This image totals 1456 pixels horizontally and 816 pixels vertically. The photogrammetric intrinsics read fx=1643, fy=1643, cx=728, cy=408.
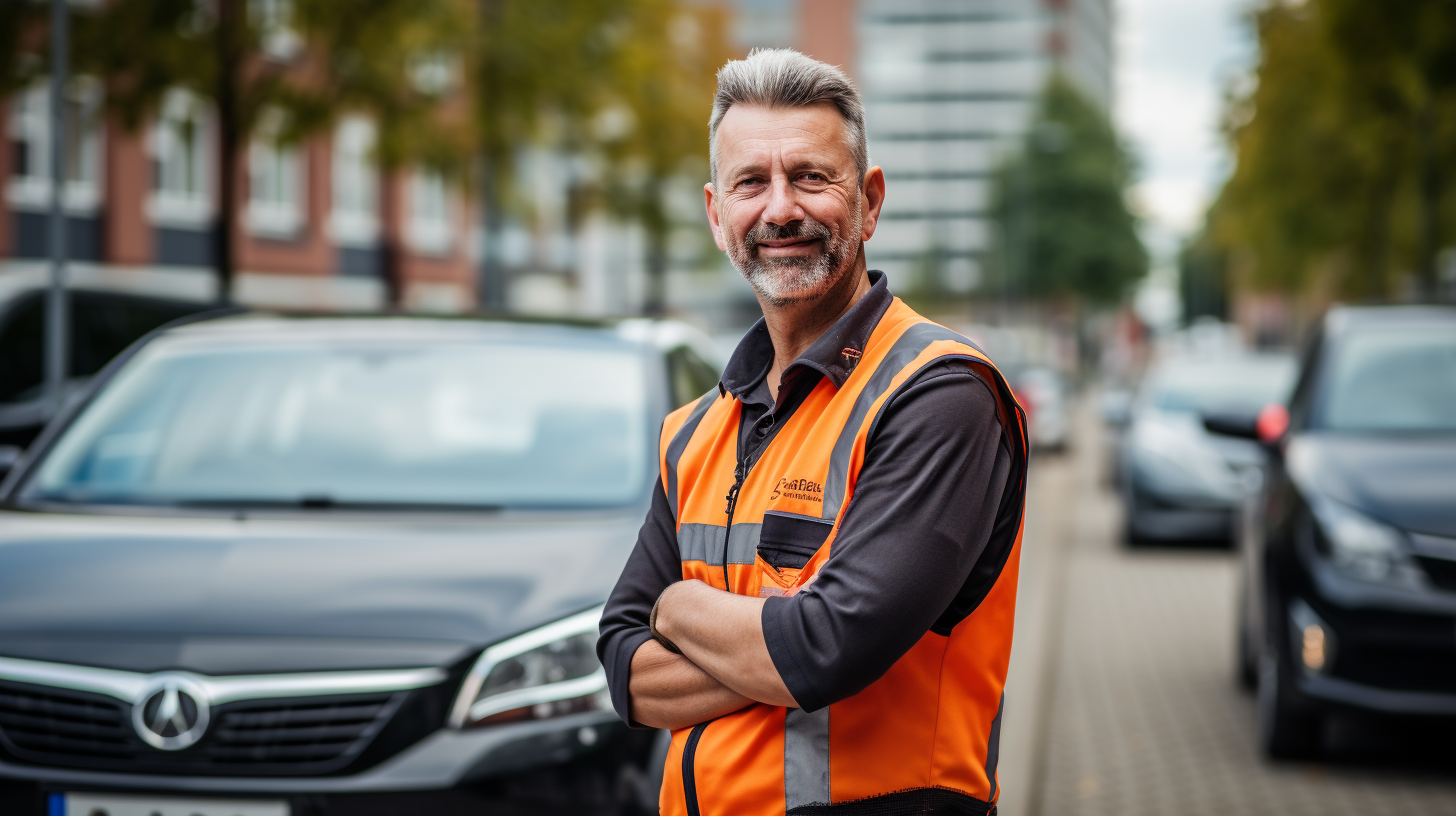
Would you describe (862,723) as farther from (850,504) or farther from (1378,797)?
(1378,797)

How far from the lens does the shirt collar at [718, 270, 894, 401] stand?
6.84 ft

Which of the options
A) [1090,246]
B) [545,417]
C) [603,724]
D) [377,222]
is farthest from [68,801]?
[1090,246]

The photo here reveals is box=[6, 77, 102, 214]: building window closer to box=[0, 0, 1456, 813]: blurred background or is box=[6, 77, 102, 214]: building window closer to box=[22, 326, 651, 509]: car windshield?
box=[0, 0, 1456, 813]: blurred background

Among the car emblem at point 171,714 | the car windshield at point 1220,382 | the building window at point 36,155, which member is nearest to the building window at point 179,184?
the building window at point 36,155

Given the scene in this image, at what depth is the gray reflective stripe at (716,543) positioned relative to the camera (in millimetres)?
2078

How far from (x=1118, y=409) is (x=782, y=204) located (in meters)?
13.5

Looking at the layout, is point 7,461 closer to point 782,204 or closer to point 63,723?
point 63,723

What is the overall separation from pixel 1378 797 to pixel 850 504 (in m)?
4.27

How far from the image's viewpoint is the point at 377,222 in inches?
1346

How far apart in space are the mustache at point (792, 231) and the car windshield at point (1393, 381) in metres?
4.50

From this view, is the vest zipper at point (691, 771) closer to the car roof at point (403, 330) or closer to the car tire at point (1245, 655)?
the car roof at point (403, 330)

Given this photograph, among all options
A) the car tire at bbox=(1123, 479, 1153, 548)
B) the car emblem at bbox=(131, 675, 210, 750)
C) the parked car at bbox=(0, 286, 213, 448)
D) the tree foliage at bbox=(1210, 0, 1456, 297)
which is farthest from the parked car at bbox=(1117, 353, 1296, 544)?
the car emblem at bbox=(131, 675, 210, 750)

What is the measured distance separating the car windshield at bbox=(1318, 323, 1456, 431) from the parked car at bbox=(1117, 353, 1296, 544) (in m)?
5.92

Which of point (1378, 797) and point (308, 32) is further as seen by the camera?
point (308, 32)
